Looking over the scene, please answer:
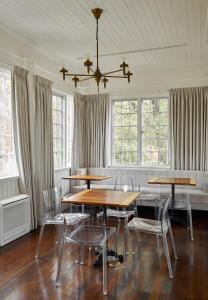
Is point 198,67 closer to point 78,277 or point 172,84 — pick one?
point 172,84

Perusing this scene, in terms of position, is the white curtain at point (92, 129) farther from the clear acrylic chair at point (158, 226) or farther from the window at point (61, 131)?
the clear acrylic chair at point (158, 226)

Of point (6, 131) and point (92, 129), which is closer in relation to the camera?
point (6, 131)

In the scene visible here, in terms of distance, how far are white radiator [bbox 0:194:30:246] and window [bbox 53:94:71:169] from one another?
1551 millimetres

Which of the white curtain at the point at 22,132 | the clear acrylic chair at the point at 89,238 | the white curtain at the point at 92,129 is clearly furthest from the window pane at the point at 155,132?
the clear acrylic chair at the point at 89,238

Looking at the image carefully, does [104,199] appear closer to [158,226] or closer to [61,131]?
[158,226]

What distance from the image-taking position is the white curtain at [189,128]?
5652 mm

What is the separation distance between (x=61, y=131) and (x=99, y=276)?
359 centimetres

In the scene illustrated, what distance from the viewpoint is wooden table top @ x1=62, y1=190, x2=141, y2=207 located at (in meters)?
2.89

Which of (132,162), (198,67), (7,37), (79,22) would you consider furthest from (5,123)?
(198,67)

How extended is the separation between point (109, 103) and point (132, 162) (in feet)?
4.73

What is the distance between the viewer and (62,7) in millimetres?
3422

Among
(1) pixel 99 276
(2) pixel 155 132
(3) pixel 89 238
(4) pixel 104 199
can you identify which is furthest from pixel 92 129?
(1) pixel 99 276

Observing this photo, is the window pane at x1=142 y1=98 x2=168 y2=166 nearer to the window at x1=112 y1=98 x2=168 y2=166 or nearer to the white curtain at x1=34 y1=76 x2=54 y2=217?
the window at x1=112 y1=98 x2=168 y2=166

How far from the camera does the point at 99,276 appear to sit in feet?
9.46
